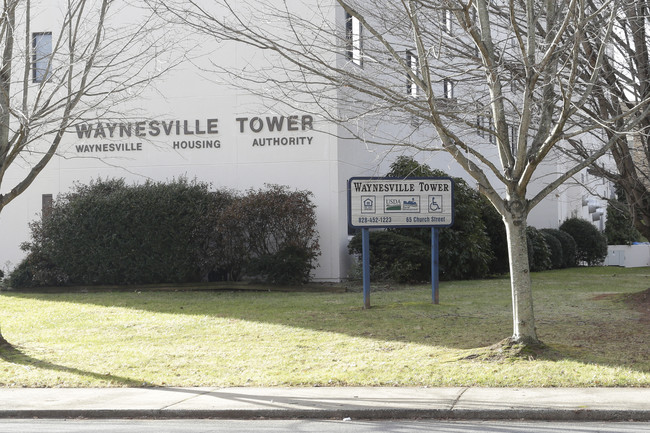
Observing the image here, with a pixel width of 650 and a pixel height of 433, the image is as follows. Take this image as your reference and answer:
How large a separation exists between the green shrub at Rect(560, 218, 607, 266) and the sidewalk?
27.6 m

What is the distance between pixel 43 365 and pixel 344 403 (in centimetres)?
513

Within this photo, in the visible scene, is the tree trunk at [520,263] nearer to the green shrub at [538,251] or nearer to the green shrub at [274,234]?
the green shrub at [274,234]

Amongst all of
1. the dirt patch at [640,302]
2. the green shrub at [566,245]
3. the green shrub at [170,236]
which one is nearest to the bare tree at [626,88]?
the dirt patch at [640,302]

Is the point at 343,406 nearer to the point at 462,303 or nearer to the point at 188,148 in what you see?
the point at 462,303

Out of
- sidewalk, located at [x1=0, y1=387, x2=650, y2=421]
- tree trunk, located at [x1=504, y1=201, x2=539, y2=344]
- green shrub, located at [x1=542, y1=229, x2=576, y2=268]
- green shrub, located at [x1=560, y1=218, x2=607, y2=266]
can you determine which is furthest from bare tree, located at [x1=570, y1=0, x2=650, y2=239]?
green shrub, located at [x1=560, y1=218, x2=607, y2=266]

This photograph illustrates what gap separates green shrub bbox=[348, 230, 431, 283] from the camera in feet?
72.3

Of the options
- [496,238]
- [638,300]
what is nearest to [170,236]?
[496,238]

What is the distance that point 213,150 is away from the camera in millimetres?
23719

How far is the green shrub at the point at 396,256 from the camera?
22031 millimetres

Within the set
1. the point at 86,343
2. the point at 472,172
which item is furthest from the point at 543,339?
the point at 86,343

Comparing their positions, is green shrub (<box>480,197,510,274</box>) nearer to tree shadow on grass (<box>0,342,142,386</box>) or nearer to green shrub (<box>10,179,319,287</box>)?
green shrub (<box>10,179,319,287</box>)

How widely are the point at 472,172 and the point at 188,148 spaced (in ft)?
46.3

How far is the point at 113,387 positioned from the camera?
1038 centimetres

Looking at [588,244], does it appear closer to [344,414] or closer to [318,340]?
[318,340]
